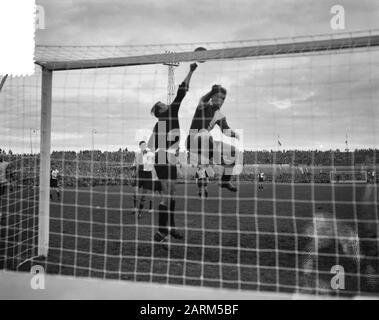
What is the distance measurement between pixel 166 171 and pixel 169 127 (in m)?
0.69

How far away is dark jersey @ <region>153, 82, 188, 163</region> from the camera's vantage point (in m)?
6.03

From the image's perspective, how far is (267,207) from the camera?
47.6 feet

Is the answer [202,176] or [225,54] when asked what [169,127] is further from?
[202,176]

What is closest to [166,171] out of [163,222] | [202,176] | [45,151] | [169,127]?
[169,127]

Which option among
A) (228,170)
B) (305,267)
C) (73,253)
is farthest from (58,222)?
(305,267)

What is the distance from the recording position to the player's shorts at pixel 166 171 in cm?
627

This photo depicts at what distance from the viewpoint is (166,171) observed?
630 centimetres

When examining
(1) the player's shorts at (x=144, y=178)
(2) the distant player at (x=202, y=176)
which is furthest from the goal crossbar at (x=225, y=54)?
(1) the player's shorts at (x=144, y=178)

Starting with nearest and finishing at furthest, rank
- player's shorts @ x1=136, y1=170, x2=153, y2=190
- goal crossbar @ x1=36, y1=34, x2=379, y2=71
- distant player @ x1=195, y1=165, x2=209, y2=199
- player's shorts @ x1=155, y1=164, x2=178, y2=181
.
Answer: goal crossbar @ x1=36, y1=34, x2=379, y2=71 → player's shorts @ x1=155, y1=164, x2=178, y2=181 → player's shorts @ x1=136, y1=170, x2=153, y2=190 → distant player @ x1=195, y1=165, x2=209, y2=199

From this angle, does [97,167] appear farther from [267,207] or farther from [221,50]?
[221,50]

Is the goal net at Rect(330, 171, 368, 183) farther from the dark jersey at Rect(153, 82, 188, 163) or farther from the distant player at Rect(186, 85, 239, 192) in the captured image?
the dark jersey at Rect(153, 82, 188, 163)

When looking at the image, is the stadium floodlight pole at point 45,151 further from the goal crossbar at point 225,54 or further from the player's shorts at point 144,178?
the player's shorts at point 144,178

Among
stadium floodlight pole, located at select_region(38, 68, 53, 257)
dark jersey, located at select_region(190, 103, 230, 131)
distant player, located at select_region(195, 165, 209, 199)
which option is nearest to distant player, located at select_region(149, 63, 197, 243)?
dark jersey, located at select_region(190, 103, 230, 131)

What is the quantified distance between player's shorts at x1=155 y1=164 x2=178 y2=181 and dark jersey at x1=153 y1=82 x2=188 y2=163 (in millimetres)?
160
